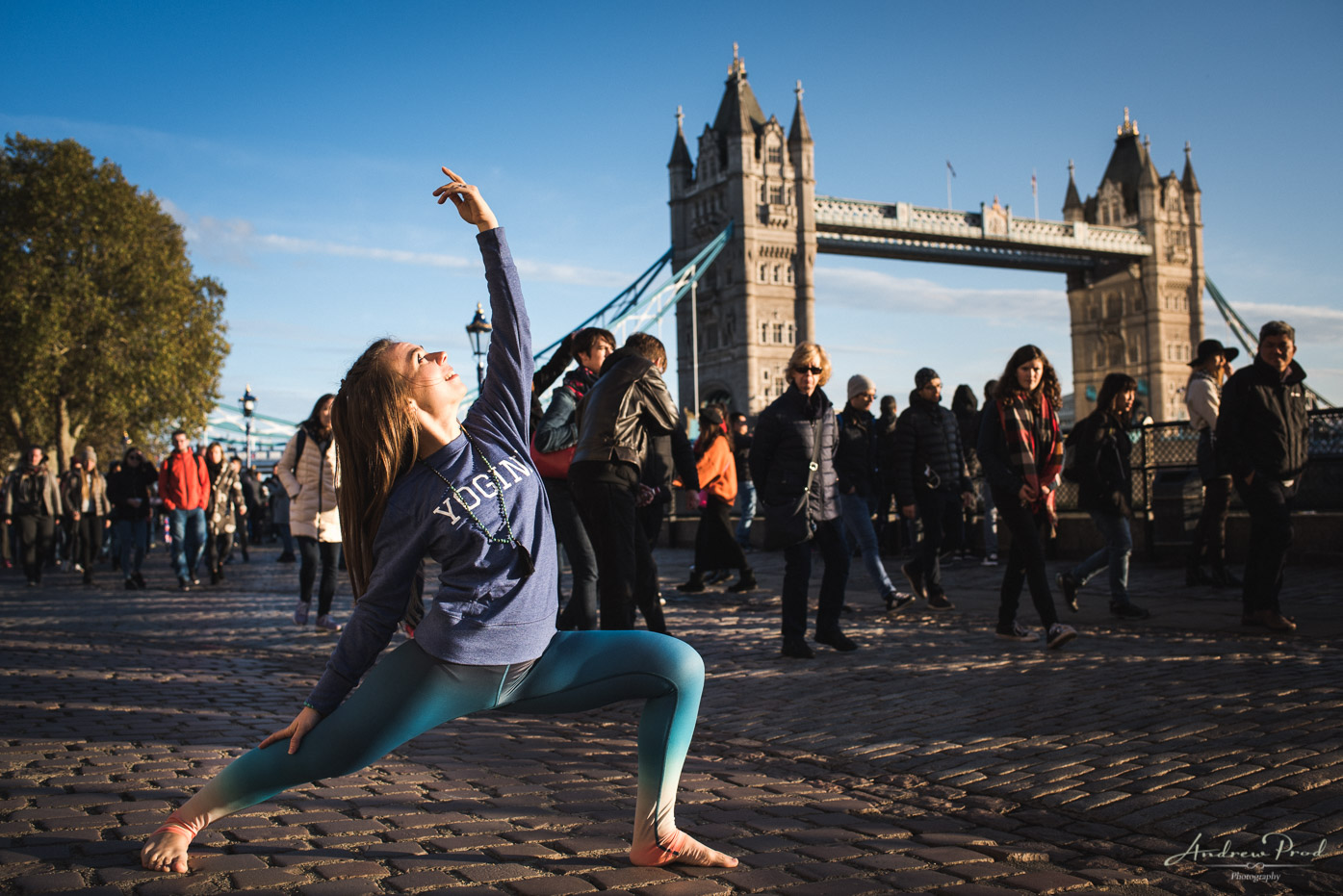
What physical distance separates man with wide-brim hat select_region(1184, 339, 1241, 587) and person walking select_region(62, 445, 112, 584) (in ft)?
35.7

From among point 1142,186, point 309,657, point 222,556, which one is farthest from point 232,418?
point 309,657

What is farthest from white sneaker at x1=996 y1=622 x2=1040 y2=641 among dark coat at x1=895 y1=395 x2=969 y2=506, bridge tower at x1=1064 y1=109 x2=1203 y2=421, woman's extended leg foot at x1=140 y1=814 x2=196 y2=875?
bridge tower at x1=1064 y1=109 x2=1203 y2=421

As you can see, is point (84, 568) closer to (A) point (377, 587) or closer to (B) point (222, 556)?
(B) point (222, 556)

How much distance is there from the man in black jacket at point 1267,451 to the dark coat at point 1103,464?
2.40ft

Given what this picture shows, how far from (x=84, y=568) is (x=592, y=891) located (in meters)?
12.1

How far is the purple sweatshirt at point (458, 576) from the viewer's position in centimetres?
233

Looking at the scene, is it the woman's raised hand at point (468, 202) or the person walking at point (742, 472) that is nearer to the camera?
the woman's raised hand at point (468, 202)

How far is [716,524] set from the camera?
9.13 metres

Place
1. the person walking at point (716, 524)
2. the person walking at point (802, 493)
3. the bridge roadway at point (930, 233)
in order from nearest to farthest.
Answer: the person walking at point (802, 493) < the person walking at point (716, 524) < the bridge roadway at point (930, 233)

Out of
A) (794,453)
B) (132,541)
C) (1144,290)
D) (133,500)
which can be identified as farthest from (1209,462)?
(1144,290)

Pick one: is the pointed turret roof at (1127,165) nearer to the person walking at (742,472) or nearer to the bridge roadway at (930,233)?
the bridge roadway at (930,233)

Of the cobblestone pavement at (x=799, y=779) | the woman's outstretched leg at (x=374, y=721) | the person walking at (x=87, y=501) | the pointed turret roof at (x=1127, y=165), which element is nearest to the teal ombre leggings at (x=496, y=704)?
the woman's outstretched leg at (x=374, y=721)

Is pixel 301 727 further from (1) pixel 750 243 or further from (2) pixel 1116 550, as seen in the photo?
(1) pixel 750 243

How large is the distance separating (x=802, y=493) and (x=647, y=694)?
3368mm
